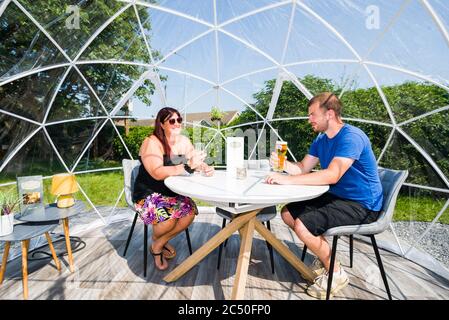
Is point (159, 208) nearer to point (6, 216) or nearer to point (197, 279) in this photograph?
point (197, 279)

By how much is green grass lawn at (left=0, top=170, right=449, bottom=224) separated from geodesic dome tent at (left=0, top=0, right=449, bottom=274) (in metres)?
0.03

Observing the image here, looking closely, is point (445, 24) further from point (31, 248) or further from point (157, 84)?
point (31, 248)

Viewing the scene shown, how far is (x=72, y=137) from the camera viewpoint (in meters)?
5.80

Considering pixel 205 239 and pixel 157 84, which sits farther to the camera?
pixel 157 84

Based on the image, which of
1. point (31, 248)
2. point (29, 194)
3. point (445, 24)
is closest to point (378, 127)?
point (445, 24)

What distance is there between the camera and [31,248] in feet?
15.8

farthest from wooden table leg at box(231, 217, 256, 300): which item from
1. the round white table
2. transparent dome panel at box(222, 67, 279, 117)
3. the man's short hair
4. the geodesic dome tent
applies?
transparent dome panel at box(222, 67, 279, 117)

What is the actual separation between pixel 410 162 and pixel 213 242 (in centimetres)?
388

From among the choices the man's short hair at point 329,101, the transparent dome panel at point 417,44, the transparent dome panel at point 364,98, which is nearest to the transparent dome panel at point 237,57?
the transparent dome panel at point 364,98

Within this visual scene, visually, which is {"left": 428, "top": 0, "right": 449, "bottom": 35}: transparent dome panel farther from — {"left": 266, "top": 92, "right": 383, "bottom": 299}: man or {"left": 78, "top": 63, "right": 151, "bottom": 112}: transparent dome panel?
{"left": 78, "top": 63, "right": 151, "bottom": 112}: transparent dome panel

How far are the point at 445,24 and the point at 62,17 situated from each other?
553 centimetres

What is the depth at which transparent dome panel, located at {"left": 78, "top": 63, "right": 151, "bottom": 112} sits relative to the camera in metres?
5.58

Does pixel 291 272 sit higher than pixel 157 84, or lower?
lower
